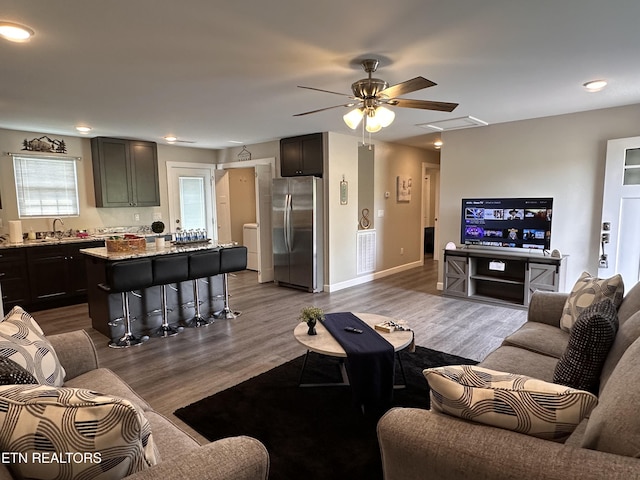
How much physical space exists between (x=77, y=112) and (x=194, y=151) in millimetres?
3066

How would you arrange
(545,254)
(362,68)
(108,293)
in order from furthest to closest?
(545,254)
(108,293)
(362,68)

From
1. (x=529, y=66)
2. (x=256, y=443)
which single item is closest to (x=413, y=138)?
(x=529, y=66)

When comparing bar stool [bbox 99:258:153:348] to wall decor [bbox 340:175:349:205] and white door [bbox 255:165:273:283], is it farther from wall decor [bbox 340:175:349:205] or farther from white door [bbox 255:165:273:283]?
wall decor [bbox 340:175:349:205]

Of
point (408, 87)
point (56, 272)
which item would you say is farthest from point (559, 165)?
point (56, 272)

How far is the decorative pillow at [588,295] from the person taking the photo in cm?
230

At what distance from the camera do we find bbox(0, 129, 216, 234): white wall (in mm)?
5164

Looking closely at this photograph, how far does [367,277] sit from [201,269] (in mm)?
3237

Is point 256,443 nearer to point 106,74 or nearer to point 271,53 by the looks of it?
point 271,53

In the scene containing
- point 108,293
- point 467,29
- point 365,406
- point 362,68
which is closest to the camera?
point 467,29

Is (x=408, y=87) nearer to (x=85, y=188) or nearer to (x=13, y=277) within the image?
(x=13, y=277)

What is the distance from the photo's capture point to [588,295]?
2426 mm

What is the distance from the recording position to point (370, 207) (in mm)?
6582

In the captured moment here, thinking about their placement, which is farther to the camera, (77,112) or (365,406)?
(77,112)

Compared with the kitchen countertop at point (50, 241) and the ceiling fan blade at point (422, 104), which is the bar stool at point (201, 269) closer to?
the kitchen countertop at point (50, 241)
